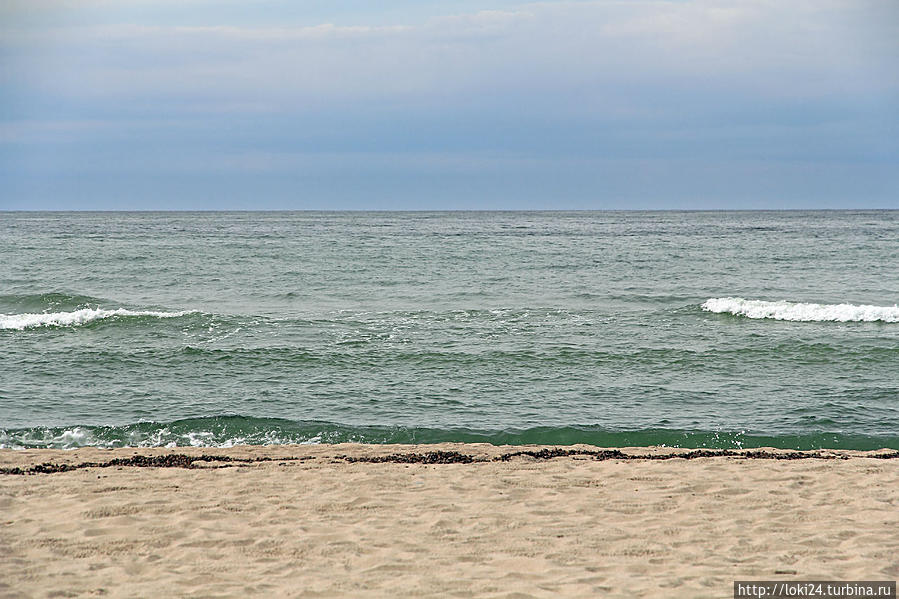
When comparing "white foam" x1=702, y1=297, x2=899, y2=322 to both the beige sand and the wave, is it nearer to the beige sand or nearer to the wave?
the wave

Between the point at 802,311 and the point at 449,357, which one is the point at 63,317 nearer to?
the point at 449,357

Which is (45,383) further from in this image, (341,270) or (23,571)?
(341,270)

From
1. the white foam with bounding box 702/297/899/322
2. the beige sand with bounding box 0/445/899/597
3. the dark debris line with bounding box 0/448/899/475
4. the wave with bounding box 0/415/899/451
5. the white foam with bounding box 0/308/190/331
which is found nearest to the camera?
the beige sand with bounding box 0/445/899/597

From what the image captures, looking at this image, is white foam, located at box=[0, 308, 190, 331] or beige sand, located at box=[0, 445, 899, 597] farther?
white foam, located at box=[0, 308, 190, 331]

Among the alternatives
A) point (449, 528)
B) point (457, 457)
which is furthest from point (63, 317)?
point (449, 528)

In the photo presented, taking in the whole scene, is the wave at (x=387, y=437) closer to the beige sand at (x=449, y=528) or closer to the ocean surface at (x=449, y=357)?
the ocean surface at (x=449, y=357)

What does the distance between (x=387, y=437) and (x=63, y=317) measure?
1277cm

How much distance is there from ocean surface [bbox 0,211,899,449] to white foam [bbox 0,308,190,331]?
0.08 metres

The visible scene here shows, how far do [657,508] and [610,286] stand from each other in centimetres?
1975

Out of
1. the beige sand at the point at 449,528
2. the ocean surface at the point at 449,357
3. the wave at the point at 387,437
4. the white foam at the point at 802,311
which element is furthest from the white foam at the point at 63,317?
the white foam at the point at 802,311

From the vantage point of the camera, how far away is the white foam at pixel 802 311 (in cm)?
1955

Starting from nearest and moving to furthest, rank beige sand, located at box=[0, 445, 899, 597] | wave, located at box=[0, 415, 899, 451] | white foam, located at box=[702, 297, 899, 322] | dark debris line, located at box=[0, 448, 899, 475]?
beige sand, located at box=[0, 445, 899, 597] < dark debris line, located at box=[0, 448, 899, 475] < wave, located at box=[0, 415, 899, 451] < white foam, located at box=[702, 297, 899, 322]

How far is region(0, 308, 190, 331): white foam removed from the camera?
18812 mm

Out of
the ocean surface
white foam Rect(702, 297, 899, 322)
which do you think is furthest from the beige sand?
white foam Rect(702, 297, 899, 322)
